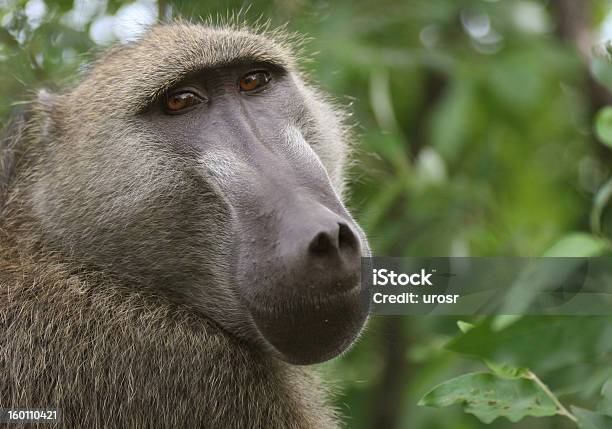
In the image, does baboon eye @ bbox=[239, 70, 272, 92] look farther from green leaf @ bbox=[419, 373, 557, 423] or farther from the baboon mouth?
green leaf @ bbox=[419, 373, 557, 423]

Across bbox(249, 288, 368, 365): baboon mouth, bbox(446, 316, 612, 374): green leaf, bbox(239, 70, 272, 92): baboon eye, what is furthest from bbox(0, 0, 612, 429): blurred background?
bbox(239, 70, 272, 92): baboon eye

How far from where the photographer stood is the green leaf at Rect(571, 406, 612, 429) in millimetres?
3199

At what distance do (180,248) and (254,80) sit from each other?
832 millimetres

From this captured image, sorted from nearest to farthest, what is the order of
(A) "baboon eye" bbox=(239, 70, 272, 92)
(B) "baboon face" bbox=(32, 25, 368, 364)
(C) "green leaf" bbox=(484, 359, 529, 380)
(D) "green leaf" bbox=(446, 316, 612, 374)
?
(B) "baboon face" bbox=(32, 25, 368, 364) < (C) "green leaf" bbox=(484, 359, 529, 380) < (D) "green leaf" bbox=(446, 316, 612, 374) < (A) "baboon eye" bbox=(239, 70, 272, 92)

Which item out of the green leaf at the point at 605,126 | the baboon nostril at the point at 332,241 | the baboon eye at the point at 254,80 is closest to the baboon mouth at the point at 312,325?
the baboon nostril at the point at 332,241

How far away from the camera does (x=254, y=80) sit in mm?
4105

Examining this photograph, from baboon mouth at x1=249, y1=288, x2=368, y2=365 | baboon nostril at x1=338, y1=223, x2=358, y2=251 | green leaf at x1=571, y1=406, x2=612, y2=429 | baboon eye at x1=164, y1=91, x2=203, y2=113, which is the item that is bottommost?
green leaf at x1=571, y1=406, x2=612, y2=429

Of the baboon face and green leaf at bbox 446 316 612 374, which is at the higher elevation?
the baboon face

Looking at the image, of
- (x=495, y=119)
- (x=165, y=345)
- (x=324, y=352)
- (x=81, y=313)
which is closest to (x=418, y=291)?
(x=324, y=352)

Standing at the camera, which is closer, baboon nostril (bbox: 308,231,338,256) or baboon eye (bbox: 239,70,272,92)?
baboon nostril (bbox: 308,231,338,256)

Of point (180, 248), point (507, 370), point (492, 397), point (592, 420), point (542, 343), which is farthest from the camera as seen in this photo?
point (180, 248)

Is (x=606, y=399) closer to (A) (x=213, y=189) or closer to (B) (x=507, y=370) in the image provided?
(B) (x=507, y=370)

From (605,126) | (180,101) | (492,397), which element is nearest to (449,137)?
(605,126)

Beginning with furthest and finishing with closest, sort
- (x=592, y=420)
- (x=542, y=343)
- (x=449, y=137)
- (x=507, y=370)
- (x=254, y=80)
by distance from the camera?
1. (x=449, y=137)
2. (x=254, y=80)
3. (x=542, y=343)
4. (x=507, y=370)
5. (x=592, y=420)
